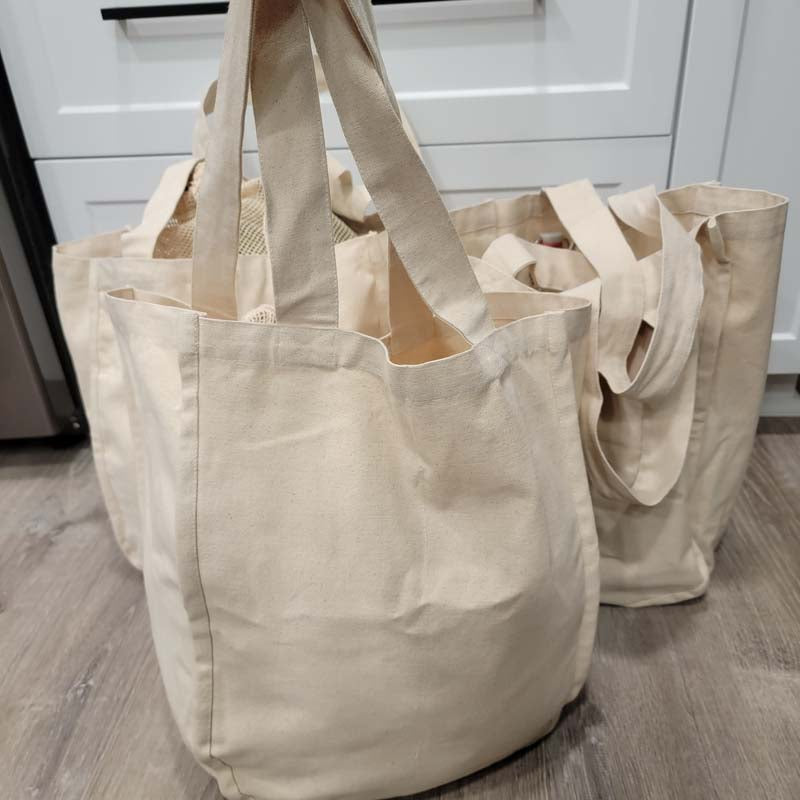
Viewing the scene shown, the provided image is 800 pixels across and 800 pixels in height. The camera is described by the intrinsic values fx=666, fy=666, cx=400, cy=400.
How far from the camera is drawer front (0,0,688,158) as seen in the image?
0.68 m

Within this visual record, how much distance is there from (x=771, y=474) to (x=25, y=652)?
33.9 inches

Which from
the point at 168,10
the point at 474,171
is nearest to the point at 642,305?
the point at 474,171

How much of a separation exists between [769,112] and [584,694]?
0.64 meters

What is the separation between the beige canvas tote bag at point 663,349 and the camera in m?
0.52

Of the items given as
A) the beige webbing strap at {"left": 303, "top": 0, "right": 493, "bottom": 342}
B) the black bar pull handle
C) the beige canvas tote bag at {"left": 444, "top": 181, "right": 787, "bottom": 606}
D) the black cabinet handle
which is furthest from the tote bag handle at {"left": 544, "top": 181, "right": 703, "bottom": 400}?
the black bar pull handle

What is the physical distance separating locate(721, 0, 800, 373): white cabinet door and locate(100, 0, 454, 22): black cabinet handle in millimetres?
350

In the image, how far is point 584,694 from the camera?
0.57 meters

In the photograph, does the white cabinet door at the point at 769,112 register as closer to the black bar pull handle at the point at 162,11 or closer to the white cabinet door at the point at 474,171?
the white cabinet door at the point at 474,171

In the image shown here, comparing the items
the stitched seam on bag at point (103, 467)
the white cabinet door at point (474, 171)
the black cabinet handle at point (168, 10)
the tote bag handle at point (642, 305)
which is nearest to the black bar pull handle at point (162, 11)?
the black cabinet handle at point (168, 10)

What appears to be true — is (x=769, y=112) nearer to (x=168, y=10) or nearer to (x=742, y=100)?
(x=742, y=100)

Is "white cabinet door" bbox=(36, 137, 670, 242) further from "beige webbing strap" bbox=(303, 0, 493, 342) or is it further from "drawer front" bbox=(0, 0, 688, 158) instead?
"beige webbing strap" bbox=(303, 0, 493, 342)

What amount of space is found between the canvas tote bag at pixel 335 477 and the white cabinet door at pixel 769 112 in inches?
17.4

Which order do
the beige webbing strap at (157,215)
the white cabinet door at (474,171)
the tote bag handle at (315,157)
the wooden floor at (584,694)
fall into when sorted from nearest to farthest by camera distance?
the tote bag handle at (315,157), the wooden floor at (584,694), the beige webbing strap at (157,215), the white cabinet door at (474,171)

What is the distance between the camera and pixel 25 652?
633 millimetres
